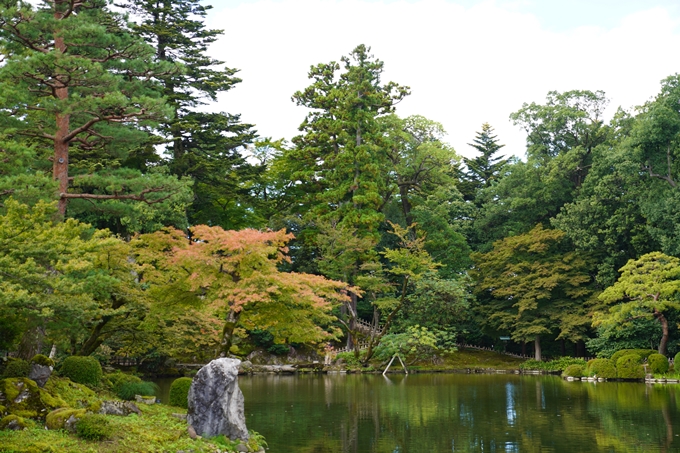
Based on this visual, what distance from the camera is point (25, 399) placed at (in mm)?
10695

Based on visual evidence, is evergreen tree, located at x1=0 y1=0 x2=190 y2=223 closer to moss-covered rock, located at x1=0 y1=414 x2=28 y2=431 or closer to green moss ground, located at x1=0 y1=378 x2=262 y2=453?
green moss ground, located at x1=0 y1=378 x2=262 y2=453

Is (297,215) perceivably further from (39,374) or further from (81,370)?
(39,374)

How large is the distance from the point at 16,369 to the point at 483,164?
48.1m

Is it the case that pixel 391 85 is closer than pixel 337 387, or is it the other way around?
pixel 337 387

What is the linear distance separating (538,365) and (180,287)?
996 inches

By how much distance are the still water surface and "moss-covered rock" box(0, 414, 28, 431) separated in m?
4.38

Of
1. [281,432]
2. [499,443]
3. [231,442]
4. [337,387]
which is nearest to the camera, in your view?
[231,442]

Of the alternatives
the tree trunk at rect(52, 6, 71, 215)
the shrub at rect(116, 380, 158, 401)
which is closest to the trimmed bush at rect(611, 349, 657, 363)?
the shrub at rect(116, 380, 158, 401)

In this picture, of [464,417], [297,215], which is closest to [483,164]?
[297,215]

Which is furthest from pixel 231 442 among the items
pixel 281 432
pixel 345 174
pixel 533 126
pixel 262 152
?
pixel 262 152

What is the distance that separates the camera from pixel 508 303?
37.8 m

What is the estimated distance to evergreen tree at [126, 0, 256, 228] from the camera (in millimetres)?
30188

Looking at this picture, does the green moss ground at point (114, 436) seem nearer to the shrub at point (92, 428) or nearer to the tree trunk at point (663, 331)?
the shrub at point (92, 428)

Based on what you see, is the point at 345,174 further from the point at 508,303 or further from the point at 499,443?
the point at 499,443
